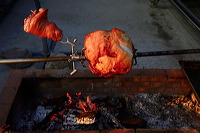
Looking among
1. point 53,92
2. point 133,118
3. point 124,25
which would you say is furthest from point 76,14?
point 133,118

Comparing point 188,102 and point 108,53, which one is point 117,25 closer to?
point 188,102

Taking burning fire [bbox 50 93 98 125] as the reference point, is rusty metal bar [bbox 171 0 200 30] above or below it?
above

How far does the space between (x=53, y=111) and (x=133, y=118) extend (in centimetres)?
124

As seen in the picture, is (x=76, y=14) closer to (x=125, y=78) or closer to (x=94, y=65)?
(x=125, y=78)

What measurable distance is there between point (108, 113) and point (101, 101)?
25 centimetres

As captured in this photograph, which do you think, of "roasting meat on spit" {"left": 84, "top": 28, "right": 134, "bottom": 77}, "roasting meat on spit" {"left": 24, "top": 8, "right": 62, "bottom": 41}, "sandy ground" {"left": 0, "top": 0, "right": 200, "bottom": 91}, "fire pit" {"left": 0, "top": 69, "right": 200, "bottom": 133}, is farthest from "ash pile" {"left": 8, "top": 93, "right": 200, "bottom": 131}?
"sandy ground" {"left": 0, "top": 0, "right": 200, "bottom": 91}

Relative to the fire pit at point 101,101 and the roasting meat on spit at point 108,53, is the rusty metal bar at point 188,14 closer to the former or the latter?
the fire pit at point 101,101

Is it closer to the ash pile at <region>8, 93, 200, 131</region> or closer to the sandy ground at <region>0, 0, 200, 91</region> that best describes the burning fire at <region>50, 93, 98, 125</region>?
the ash pile at <region>8, 93, 200, 131</region>

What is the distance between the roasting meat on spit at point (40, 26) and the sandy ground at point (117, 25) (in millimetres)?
2859

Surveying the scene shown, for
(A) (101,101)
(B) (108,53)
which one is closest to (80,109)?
(A) (101,101)

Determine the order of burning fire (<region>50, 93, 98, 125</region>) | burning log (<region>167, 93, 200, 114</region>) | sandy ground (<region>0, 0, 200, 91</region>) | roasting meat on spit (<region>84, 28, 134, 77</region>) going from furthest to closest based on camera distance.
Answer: sandy ground (<region>0, 0, 200, 91</region>), burning log (<region>167, 93, 200, 114</region>), burning fire (<region>50, 93, 98, 125</region>), roasting meat on spit (<region>84, 28, 134, 77</region>)

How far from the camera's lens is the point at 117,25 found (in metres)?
6.14

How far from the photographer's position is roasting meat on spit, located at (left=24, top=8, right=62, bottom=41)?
5.59 feet

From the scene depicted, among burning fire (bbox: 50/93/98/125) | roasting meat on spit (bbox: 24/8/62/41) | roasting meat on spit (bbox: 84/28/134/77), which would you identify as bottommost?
burning fire (bbox: 50/93/98/125)
